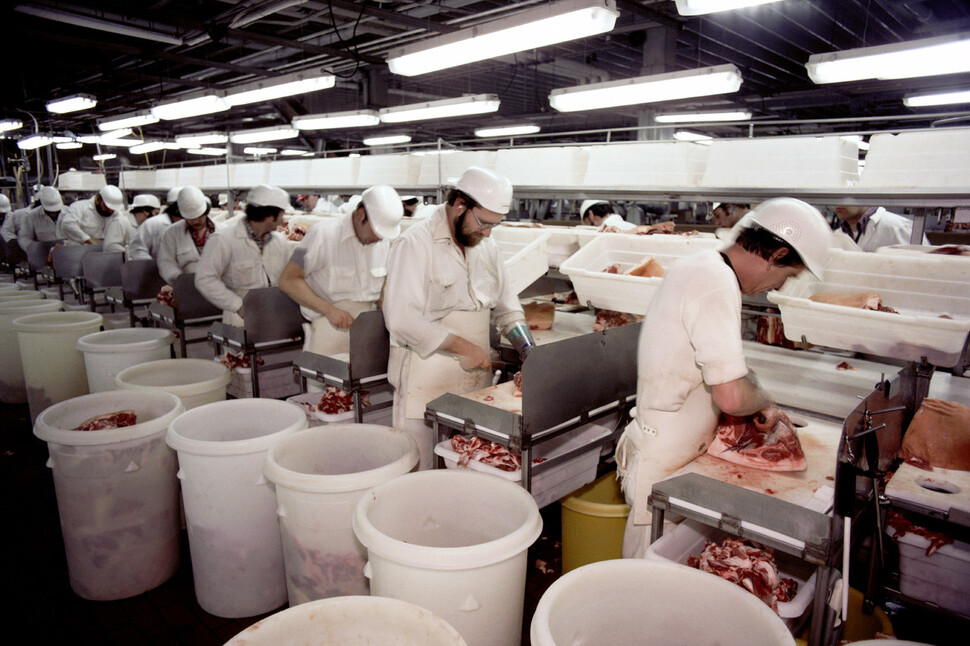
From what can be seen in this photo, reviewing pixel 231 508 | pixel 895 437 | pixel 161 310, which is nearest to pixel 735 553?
pixel 895 437

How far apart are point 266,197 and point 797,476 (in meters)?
4.45

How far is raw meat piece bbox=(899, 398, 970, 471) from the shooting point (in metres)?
2.36

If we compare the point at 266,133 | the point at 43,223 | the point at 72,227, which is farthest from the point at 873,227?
the point at 43,223

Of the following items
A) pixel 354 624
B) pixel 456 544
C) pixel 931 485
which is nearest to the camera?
pixel 354 624

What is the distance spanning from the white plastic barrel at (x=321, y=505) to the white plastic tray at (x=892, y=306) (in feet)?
6.50

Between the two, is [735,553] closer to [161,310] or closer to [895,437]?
[895,437]

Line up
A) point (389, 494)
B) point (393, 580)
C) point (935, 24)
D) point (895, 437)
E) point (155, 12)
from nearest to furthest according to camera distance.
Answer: point (393, 580) < point (389, 494) < point (895, 437) < point (155, 12) < point (935, 24)

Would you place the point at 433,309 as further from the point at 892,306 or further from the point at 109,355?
the point at 109,355

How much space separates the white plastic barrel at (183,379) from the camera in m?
3.60

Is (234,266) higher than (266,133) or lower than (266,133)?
lower

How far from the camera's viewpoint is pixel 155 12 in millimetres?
7375

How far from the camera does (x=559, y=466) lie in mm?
2967

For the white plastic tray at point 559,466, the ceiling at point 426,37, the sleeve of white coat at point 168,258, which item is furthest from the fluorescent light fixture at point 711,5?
the sleeve of white coat at point 168,258

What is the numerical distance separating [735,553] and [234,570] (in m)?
2.30
